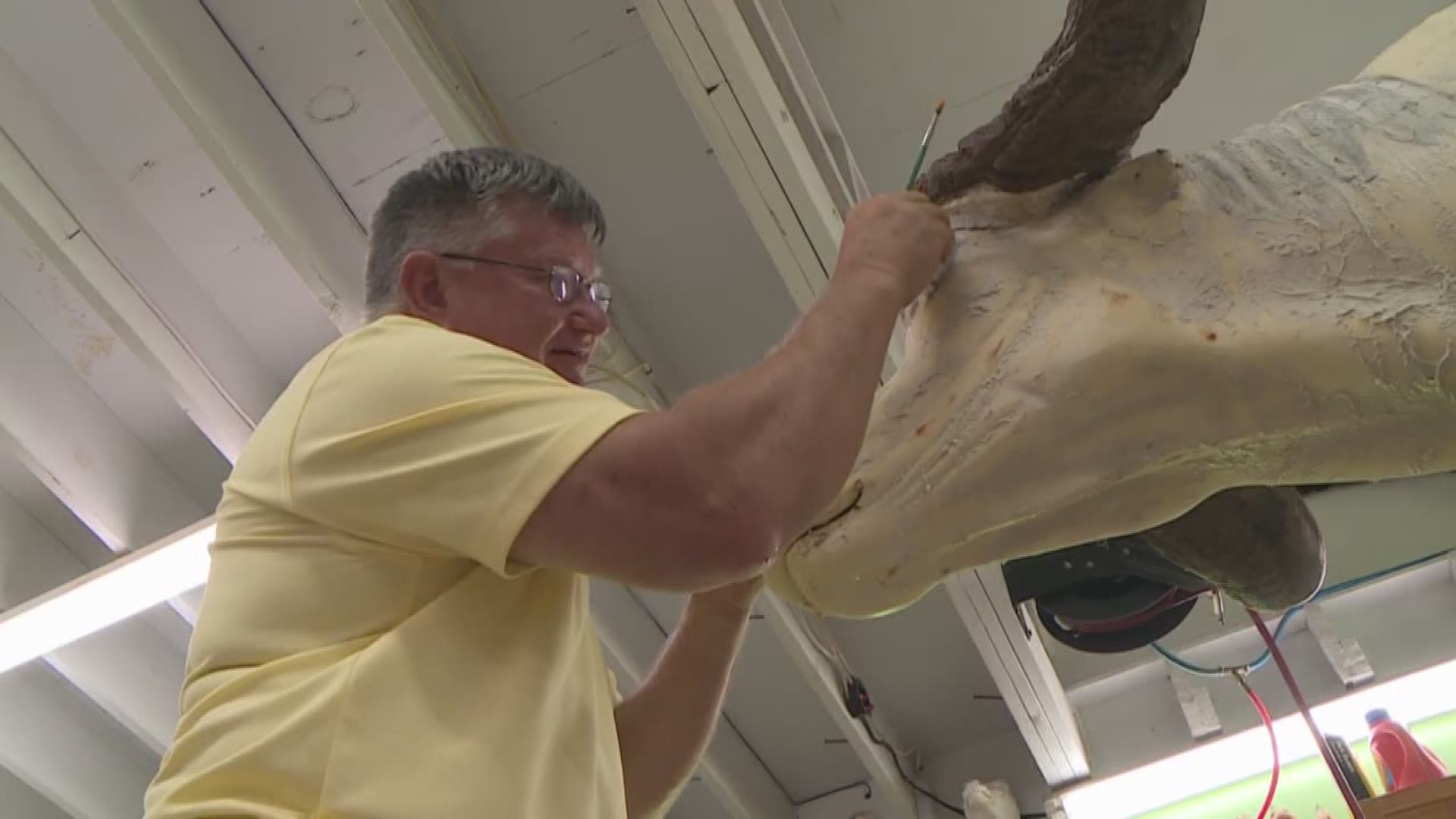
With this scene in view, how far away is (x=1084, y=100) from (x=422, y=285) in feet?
1.81

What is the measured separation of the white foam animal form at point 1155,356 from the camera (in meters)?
0.75

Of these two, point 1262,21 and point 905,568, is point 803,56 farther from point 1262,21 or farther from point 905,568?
point 905,568

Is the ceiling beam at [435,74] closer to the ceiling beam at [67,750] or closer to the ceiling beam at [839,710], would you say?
the ceiling beam at [839,710]

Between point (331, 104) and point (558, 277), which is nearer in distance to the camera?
point (558, 277)

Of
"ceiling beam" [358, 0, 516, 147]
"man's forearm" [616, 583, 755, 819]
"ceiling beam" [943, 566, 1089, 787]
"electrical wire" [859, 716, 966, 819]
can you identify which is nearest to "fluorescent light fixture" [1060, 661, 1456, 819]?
"ceiling beam" [943, 566, 1089, 787]

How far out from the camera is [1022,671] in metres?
2.20

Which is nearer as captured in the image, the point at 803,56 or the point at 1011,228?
the point at 1011,228

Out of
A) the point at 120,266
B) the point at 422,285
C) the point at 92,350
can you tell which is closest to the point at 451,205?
the point at 422,285

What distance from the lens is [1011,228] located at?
34.0 inches

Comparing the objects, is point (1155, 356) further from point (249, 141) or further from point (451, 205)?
point (249, 141)

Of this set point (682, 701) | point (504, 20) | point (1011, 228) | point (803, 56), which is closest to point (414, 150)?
point (504, 20)

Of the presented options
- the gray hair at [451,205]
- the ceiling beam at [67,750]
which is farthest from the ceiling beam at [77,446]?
the gray hair at [451,205]

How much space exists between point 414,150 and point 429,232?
91cm

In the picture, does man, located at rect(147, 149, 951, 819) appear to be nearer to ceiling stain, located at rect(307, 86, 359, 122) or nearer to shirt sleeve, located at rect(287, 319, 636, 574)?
shirt sleeve, located at rect(287, 319, 636, 574)
